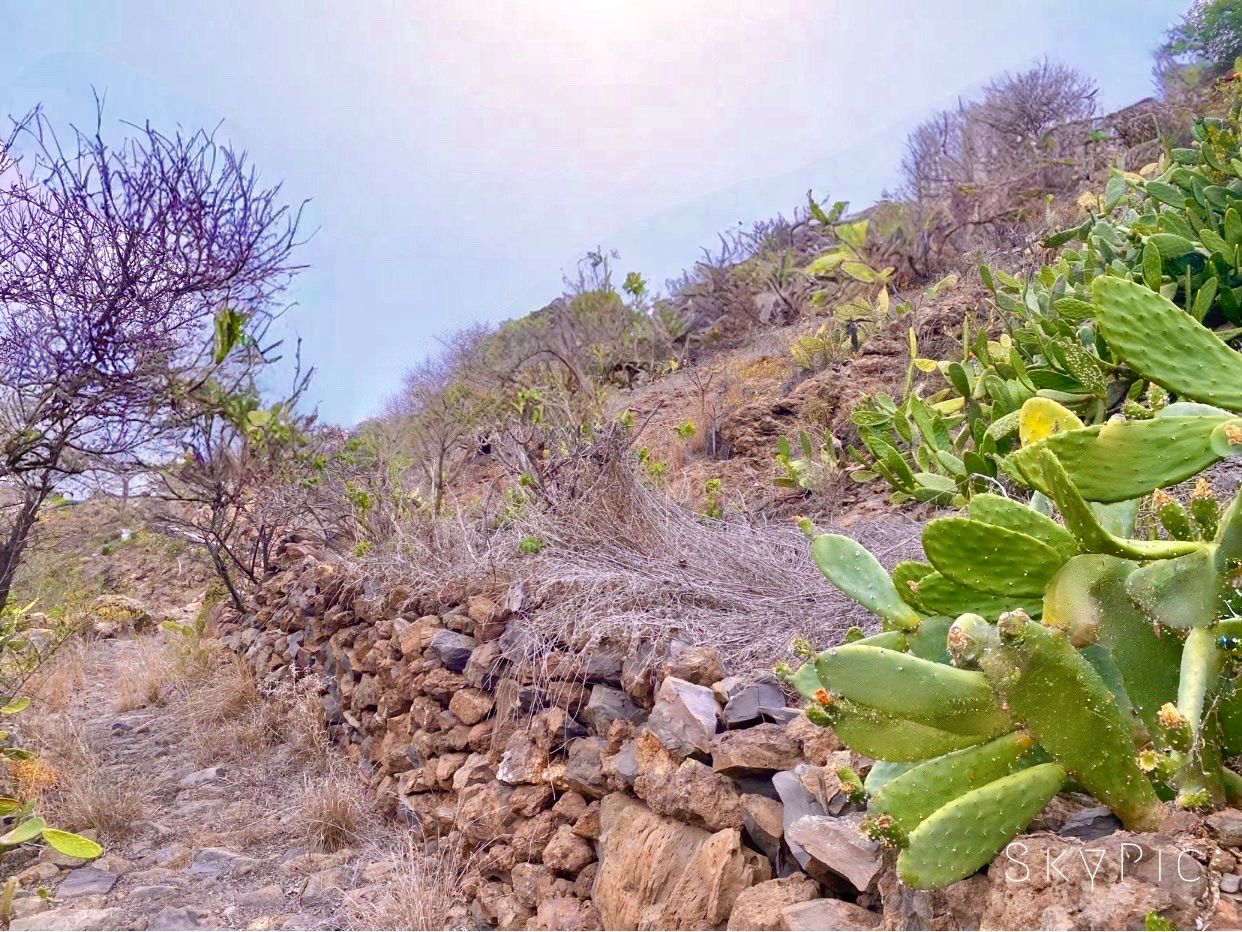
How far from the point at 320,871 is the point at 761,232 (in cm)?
1286

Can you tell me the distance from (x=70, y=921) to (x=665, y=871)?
7.98 feet

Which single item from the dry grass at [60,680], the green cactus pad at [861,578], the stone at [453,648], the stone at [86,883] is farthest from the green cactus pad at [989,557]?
the dry grass at [60,680]

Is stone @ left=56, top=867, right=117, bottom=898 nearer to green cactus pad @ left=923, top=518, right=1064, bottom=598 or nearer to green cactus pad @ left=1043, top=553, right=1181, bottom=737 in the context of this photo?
green cactus pad @ left=923, top=518, right=1064, bottom=598

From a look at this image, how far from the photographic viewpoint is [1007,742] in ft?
4.61

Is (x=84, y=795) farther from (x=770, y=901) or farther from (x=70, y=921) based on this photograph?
(x=770, y=901)

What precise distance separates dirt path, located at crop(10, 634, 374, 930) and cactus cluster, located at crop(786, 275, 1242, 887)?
8.34 feet

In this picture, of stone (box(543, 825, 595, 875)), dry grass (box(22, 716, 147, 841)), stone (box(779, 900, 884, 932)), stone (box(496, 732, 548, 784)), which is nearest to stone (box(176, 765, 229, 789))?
dry grass (box(22, 716, 147, 841))

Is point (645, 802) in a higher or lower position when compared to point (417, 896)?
higher

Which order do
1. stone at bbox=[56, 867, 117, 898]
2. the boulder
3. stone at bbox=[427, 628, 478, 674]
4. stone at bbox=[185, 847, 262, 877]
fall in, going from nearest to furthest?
the boulder
stone at bbox=[56, 867, 117, 898]
stone at bbox=[185, 847, 262, 877]
stone at bbox=[427, 628, 478, 674]

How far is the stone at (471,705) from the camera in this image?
142 inches

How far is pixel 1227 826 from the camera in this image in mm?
1250

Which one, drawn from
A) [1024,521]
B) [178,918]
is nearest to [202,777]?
[178,918]

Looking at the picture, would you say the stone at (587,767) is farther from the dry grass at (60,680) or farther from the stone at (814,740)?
the dry grass at (60,680)

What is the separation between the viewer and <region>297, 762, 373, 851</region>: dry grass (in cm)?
383
